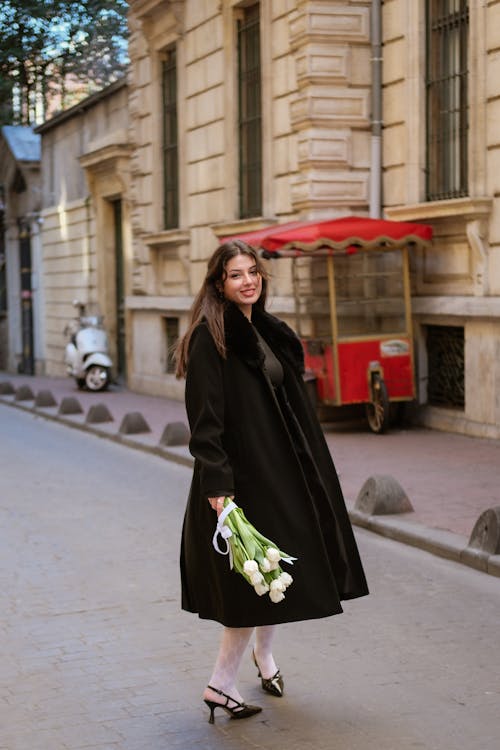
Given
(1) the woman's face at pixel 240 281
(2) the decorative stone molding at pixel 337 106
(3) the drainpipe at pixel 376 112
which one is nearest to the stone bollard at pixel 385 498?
(1) the woman's face at pixel 240 281

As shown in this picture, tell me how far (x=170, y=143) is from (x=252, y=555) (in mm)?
17699

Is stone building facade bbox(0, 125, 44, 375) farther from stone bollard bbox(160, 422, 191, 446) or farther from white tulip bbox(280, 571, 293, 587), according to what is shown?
white tulip bbox(280, 571, 293, 587)

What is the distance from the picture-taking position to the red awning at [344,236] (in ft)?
45.1

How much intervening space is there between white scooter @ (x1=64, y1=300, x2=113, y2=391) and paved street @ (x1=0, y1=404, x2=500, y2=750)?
13.8m

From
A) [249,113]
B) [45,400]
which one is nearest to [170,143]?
[249,113]

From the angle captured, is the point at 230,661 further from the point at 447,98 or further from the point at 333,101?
the point at 333,101

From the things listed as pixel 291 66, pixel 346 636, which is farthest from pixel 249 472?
pixel 291 66

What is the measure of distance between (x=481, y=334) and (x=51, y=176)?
62.9 feet

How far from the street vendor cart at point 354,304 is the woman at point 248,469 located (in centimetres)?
865

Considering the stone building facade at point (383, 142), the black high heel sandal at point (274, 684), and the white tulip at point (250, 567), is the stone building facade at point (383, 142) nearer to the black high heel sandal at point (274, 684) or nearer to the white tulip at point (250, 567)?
the black high heel sandal at point (274, 684)

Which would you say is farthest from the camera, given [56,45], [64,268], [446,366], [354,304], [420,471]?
[56,45]

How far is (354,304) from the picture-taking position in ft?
49.9

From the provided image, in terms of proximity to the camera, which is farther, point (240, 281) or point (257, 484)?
point (240, 281)

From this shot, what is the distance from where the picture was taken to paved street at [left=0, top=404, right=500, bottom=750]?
194 inches
